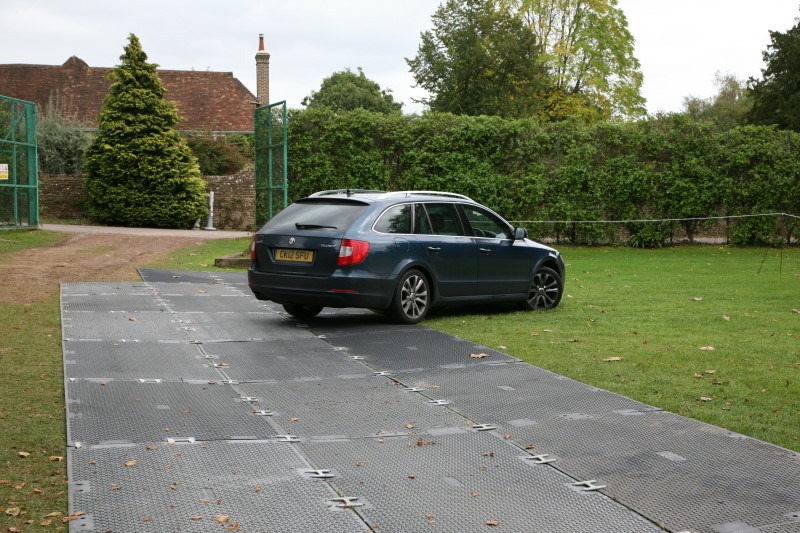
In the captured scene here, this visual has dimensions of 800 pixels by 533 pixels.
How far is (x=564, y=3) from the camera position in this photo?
53531mm

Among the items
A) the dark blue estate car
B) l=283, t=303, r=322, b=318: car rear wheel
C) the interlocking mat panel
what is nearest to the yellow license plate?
the dark blue estate car

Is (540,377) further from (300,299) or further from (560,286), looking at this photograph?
(560,286)

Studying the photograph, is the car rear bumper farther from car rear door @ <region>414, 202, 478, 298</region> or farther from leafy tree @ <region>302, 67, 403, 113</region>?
leafy tree @ <region>302, 67, 403, 113</region>

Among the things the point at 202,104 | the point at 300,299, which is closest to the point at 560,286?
the point at 300,299

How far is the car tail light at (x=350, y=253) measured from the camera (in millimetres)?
10844

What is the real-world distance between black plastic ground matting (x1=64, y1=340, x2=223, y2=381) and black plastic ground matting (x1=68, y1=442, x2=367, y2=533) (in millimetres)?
2311

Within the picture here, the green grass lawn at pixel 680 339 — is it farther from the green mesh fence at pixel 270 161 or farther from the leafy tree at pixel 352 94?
the leafy tree at pixel 352 94

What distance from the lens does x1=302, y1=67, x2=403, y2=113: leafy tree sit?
78125 mm

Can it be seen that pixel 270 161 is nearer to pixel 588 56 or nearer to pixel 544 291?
pixel 544 291

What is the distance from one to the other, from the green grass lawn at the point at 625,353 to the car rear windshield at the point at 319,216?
5.41 feet

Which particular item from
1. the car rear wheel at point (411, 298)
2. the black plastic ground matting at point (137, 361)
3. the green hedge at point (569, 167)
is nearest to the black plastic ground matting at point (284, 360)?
the black plastic ground matting at point (137, 361)

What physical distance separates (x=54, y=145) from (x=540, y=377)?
32.9 m

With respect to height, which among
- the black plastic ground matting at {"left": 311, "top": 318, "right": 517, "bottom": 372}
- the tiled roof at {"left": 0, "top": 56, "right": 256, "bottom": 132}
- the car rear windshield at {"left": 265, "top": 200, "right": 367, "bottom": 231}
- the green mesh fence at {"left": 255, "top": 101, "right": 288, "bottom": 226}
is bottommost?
the black plastic ground matting at {"left": 311, "top": 318, "right": 517, "bottom": 372}

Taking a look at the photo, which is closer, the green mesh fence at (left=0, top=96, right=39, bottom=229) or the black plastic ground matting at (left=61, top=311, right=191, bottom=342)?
the black plastic ground matting at (left=61, top=311, right=191, bottom=342)
